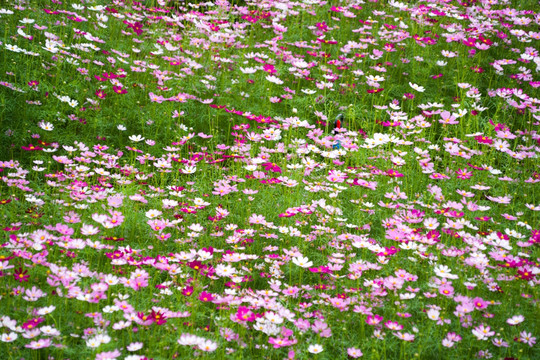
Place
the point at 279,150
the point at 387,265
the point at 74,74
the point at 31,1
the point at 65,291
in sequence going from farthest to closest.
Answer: the point at 31,1
the point at 74,74
the point at 279,150
the point at 387,265
the point at 65,291

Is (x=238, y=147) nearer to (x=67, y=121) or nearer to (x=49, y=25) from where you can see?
(x=67, y=121)

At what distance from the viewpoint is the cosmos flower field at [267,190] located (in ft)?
7.32

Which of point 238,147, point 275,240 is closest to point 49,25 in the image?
point 238,147

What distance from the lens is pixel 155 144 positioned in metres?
4.05

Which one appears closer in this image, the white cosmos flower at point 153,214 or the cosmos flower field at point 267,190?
the cosmos flower field at point 267,190

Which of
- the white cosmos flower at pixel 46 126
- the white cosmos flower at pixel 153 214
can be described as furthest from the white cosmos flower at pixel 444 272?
the white cosmos flower at pixel 46 126

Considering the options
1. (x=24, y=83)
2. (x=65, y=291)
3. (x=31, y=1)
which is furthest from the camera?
(x=31, y=1)

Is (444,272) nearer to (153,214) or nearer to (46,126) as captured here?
(153,214)

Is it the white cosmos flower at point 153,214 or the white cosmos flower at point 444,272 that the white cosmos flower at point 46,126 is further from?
the white cosmos flower at point 444,272

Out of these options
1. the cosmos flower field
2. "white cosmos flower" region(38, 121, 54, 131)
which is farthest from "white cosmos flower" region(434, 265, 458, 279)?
"white cosmos flower" region(38, 121, 54, 131)

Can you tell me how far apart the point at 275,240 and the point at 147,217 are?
75 centimetres

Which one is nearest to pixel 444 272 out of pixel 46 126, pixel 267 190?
pixel 267 190

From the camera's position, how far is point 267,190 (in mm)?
3408

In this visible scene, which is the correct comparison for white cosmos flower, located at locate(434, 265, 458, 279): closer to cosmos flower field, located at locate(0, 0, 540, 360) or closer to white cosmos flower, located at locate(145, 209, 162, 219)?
cosmos flower field, located at locate(0, 0, 540, 360)
